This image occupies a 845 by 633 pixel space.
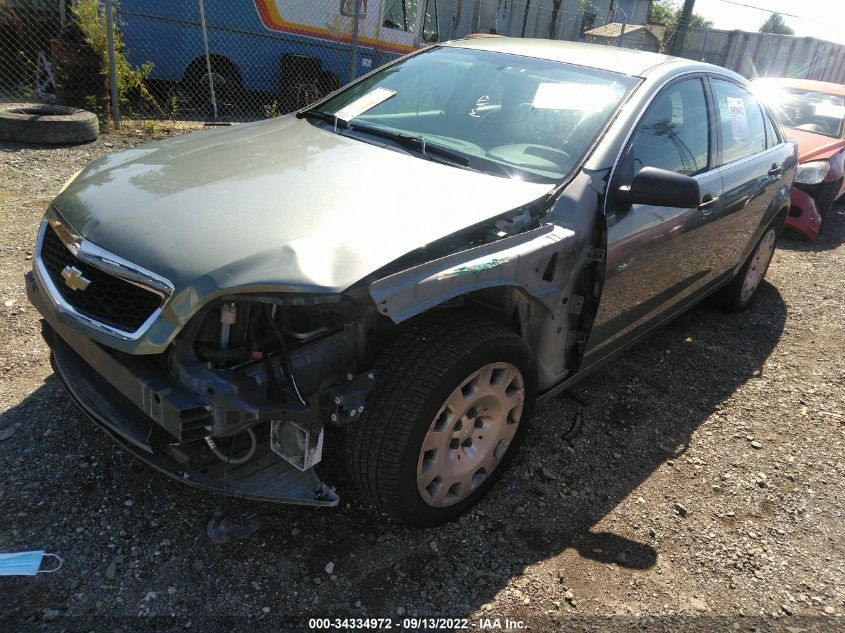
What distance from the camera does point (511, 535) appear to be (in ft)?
8.52

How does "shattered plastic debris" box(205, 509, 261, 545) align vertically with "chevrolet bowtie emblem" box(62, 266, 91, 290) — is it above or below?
below

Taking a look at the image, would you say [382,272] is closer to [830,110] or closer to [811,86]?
[830,110]

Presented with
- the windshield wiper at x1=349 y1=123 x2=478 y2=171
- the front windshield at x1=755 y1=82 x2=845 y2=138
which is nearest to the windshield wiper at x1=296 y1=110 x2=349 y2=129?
the windshield wiper at x1=349 y1=123 x2=478 y2=171

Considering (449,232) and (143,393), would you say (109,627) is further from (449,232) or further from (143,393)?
(449,232)

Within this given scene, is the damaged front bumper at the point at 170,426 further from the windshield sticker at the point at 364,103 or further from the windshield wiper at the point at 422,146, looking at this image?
the windshield sticker at the point at 364,103

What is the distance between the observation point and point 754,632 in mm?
2320

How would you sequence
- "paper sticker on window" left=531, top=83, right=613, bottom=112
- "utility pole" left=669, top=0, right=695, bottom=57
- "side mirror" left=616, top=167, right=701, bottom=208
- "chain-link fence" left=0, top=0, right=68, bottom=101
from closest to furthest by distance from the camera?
1. "side mirror" left=616, top=167, right=701, bottom=208
2. "paper sticker on window" left=531, top=83, right=613, bottom=112
3. "chain-link fence" left=0, top=0, right=68, bottom=101
4. "utility pole" left=669, top=0, right=695, bottom=57

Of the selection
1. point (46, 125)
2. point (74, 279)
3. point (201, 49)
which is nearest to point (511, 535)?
point (74, 279)

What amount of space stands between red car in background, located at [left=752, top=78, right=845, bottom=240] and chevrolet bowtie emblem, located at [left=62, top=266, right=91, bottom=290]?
6363 mm

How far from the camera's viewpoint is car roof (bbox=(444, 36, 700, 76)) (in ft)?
10.7

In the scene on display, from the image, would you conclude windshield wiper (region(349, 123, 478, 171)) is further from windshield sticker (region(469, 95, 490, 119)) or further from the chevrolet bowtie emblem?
the chevrolet bowtie emblem

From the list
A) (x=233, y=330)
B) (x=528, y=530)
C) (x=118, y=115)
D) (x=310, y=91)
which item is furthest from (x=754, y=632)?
(x=310, y=91)

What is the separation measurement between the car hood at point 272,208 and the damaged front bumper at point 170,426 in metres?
0.34

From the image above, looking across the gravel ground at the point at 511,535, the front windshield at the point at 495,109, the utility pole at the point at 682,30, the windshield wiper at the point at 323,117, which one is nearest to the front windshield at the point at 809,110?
the gravel ground at the point at 511,535
